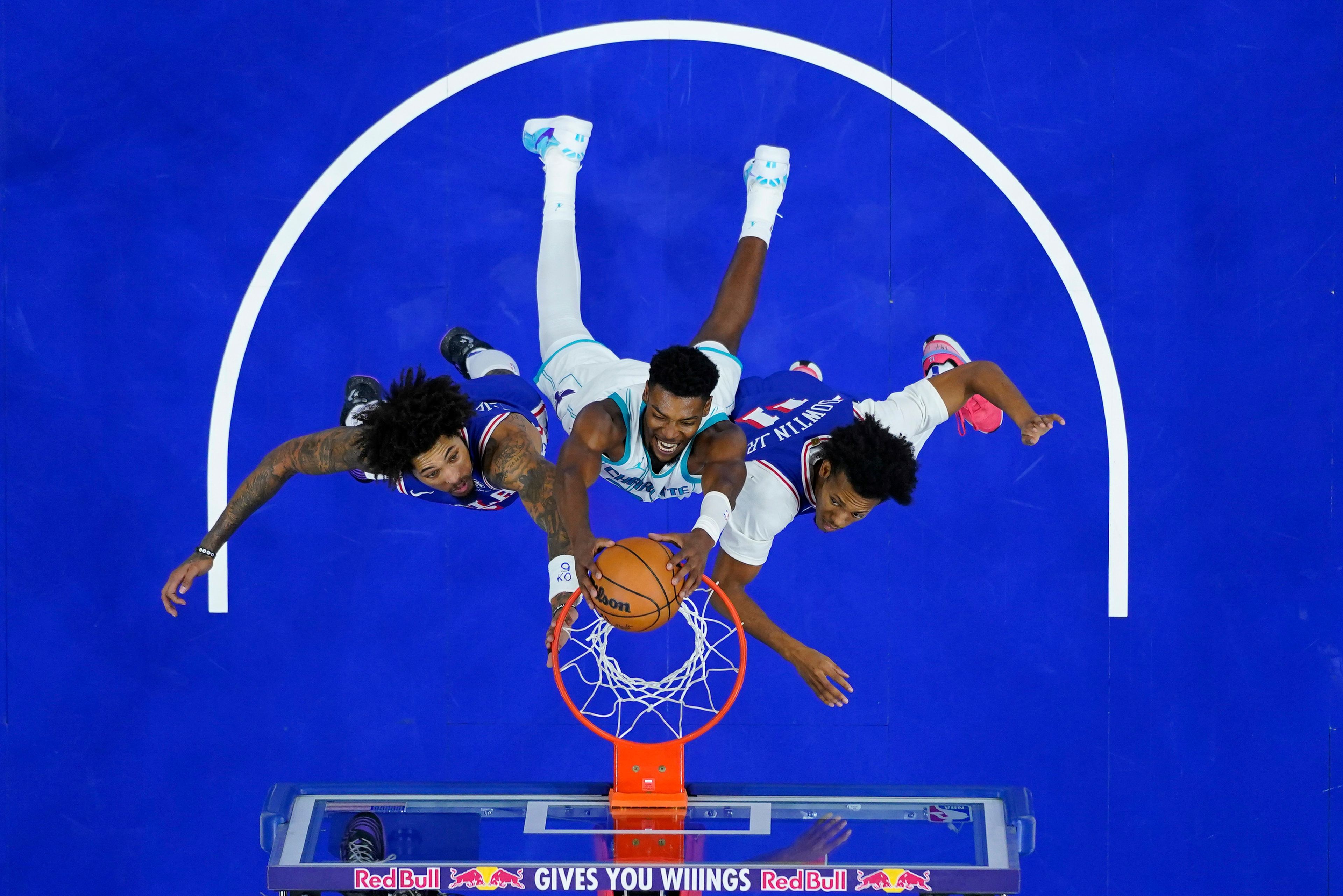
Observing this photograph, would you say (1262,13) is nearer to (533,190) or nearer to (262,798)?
(533,190)

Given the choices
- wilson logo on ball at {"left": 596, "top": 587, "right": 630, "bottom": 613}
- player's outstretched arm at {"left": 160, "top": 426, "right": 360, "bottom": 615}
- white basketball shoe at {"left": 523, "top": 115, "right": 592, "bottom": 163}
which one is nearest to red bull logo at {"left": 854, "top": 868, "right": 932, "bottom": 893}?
wilson logo on ball at {"left": 596, "top": 587, "right": 630, "bottom": 613}

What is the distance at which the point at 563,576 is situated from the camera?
228 inches

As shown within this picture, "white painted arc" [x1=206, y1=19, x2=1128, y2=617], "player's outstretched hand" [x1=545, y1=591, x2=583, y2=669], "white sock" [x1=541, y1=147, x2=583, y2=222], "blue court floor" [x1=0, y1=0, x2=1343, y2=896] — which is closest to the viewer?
"player's outstretched hand" [x1=545, y1=591, x2=583, y2=669]

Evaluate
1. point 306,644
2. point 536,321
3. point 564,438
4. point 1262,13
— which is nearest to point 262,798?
point 306,644

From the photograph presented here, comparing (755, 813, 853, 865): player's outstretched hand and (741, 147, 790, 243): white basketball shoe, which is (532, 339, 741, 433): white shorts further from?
(755, 813, 853, 865): player's outstretched hand

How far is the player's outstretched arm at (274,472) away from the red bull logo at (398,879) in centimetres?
189

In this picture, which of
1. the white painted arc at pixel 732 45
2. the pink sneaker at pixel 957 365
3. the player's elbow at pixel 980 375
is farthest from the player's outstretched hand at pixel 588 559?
the white painted arc at pixel 732 45

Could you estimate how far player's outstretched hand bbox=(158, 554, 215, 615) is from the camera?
6027 mm

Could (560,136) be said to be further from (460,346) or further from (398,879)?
(398,879)

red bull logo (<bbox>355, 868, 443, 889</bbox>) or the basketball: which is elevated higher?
the basketball

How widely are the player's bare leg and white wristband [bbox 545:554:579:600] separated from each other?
5.84 ft

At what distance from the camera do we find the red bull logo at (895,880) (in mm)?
5086

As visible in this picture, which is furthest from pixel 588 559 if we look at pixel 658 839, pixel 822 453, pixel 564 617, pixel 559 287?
pixel 559 287

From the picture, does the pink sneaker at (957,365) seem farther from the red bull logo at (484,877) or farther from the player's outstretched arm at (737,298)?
the red bull logo at (484,877)
